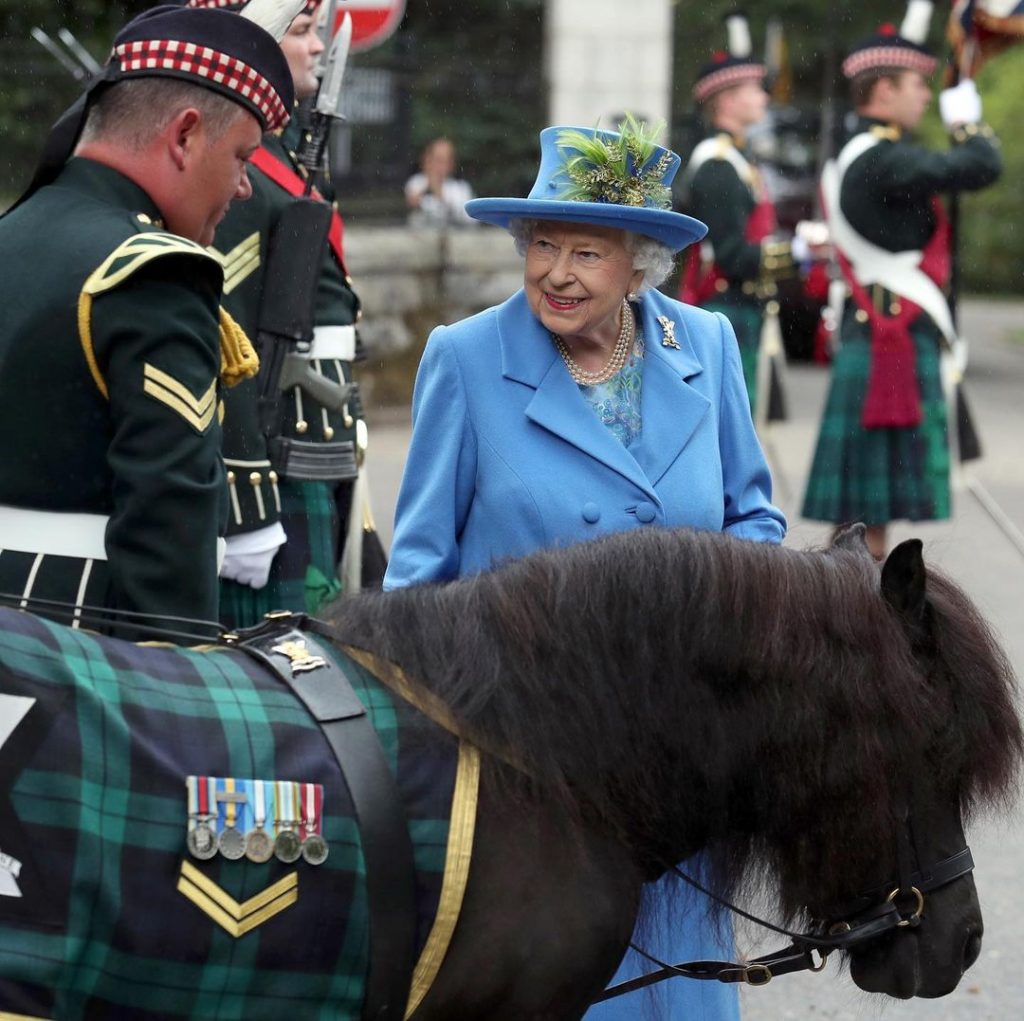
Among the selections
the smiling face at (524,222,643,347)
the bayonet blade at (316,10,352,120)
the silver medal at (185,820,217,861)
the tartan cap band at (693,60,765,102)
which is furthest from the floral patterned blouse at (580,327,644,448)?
the tartan cap band at (693,60,765,102)

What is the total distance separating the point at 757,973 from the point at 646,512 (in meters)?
0.80

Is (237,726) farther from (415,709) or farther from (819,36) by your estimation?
(819,36)

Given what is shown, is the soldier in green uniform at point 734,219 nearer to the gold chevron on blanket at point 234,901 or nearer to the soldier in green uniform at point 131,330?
the soldier in green uniform at point 131,330

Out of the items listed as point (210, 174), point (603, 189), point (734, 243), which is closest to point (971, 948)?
point (603, 189)

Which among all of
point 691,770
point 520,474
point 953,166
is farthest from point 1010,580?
point 691,770

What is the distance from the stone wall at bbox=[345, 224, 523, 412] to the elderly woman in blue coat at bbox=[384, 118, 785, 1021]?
848 cm

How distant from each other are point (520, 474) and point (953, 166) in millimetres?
5307

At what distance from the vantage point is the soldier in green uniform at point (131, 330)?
2801 mm

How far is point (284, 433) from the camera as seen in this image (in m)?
4.50

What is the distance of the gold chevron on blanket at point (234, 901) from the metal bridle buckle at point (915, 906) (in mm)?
851

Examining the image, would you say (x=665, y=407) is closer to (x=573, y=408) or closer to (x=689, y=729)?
(x=573, y=408)

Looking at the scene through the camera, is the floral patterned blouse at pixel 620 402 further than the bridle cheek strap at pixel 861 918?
Yes

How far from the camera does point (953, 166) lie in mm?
7898

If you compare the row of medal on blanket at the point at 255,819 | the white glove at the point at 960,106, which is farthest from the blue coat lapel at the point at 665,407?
the white glove at the point at 960,106
